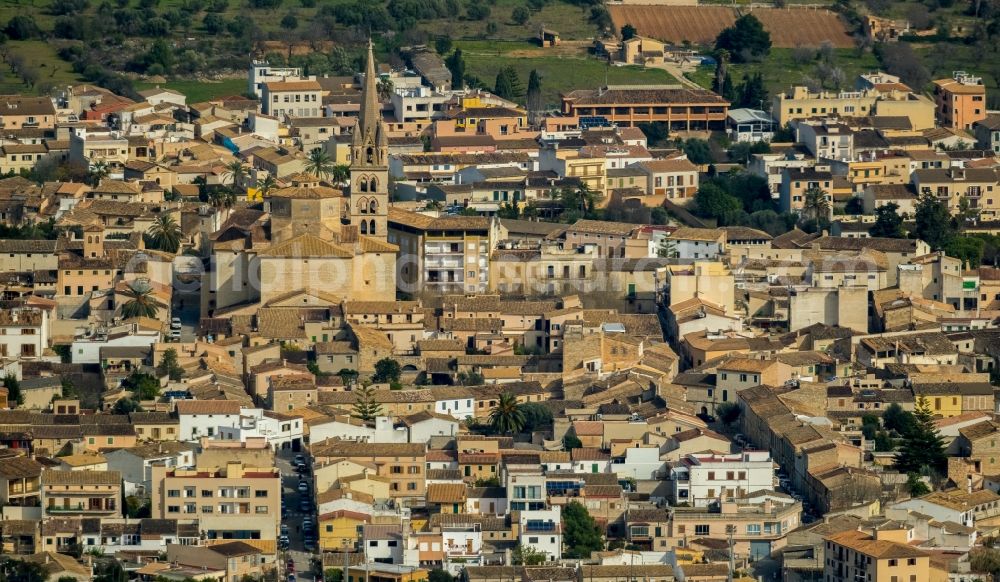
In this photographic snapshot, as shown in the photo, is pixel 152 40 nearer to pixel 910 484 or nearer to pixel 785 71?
pixel 785 71

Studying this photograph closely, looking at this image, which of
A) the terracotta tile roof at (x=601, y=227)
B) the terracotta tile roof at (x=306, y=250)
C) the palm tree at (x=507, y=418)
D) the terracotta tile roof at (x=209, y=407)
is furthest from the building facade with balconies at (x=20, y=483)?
the terracotta tile roof at (x=601, y=227)

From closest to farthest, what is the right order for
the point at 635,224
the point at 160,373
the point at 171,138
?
the point at 160,373
the point at 635,224
the point at 171,138

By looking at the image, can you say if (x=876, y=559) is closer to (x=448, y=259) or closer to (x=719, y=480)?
(x=719, y=480)

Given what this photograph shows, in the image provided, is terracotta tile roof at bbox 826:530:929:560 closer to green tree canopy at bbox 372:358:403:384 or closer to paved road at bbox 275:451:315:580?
paved road at bbox 275:451:315:580

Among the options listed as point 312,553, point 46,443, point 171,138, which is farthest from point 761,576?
point 171,138

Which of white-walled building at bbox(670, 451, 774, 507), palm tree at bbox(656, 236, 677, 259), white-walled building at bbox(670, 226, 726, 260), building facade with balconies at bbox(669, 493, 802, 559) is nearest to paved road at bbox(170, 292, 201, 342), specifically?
palm tree at bbox(656, 236, 677, 259)

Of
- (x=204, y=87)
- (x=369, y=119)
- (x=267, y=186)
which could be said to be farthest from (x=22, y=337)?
(x=204, y=87)

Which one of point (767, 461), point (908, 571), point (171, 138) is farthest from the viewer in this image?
point (171, 138)
